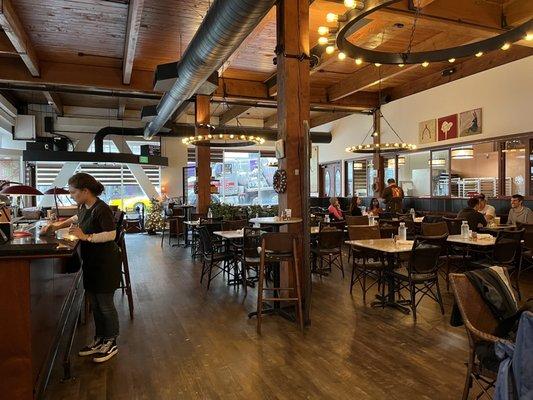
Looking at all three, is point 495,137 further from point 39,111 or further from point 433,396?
point 39,111

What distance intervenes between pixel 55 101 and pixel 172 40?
628cm

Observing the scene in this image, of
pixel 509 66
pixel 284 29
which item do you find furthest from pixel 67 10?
pixel 509 66

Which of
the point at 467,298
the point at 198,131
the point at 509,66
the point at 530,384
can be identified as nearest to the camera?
the point at 530,384

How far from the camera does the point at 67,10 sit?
19.0ft

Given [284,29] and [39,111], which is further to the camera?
[39,111]

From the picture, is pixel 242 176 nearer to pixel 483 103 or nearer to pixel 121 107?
pixel 121 107

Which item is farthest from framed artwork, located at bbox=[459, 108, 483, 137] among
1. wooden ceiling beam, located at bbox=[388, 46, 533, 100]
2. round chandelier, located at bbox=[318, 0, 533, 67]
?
round chandelier, located at bbox=[318, 0, 533, 67]

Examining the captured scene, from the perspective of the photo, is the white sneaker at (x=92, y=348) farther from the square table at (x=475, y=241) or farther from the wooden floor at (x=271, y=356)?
the square table at (x=475, y=241)

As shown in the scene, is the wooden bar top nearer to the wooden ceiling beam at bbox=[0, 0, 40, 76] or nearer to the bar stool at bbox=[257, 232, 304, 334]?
the bar stool at bbox=[257, 232, 304, 334]

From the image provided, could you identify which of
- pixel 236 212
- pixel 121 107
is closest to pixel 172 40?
pixel 236 212

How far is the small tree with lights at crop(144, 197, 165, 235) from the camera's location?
14.0 meters

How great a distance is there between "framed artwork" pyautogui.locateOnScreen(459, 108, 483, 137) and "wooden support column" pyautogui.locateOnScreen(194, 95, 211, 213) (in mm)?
5816

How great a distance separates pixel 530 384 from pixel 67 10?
668cm

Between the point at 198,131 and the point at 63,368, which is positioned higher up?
the point at 198,131
